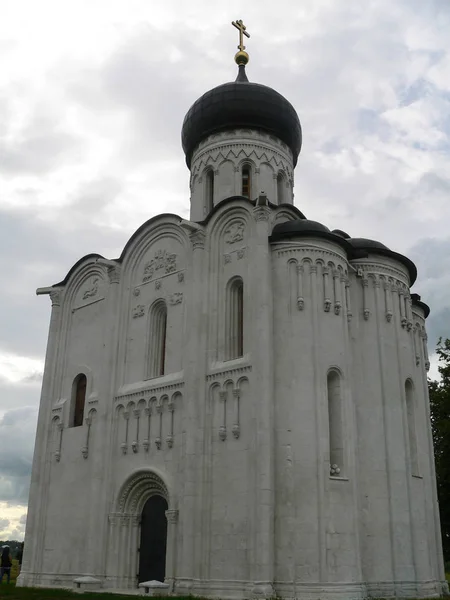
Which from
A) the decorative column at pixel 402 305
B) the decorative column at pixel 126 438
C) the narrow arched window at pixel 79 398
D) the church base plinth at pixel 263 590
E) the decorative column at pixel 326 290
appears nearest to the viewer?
the church base plinth at pixel 263 590

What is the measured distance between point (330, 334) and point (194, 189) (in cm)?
713

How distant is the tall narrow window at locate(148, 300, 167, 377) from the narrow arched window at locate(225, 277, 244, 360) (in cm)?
210

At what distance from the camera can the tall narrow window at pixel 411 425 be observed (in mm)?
15164

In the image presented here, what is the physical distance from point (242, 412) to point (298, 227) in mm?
4259

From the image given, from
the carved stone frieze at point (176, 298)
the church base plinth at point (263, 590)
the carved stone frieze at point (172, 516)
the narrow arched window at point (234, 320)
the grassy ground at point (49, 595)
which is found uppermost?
the carved stone frieze at point (176, 298)

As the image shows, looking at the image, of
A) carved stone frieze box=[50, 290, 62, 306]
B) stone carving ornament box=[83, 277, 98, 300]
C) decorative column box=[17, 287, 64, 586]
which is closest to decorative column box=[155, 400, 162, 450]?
decorative column box=[17, 287, 64, 586]

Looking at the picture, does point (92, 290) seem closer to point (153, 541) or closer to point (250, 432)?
point (153, 541)

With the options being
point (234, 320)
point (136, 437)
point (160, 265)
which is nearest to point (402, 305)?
point (234, 320)

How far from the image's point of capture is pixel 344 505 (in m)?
13.0

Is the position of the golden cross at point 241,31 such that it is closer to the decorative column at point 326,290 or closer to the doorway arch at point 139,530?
the decorative column at point 326,290

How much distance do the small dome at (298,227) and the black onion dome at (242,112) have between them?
502cm

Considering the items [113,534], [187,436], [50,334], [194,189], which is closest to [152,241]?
[194,189]

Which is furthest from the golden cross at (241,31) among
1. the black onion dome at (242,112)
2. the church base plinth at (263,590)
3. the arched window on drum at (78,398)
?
the church base plinth at (263,590)

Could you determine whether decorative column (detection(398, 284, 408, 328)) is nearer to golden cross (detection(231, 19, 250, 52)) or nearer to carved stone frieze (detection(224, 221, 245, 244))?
carved stone frieze (detection(224, 221, 245, 244))
